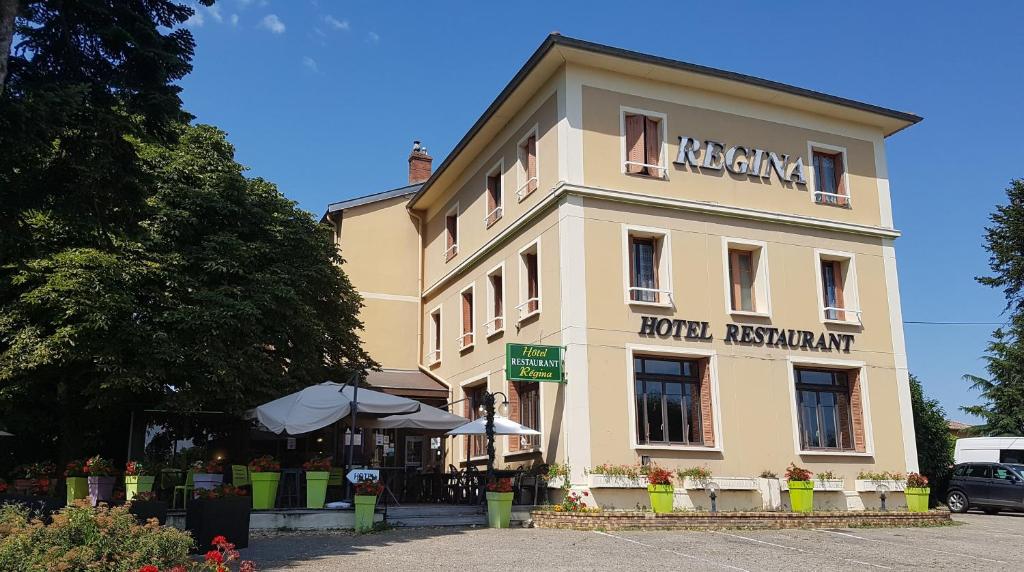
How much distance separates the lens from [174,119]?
38.6 ft

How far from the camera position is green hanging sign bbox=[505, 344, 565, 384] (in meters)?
16.4

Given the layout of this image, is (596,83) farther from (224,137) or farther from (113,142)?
(113,142)

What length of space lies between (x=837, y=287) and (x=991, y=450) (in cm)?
1070

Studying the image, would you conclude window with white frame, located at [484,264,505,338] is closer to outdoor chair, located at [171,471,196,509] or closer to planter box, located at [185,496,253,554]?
outdoor chair, located at [171,471,196,509]

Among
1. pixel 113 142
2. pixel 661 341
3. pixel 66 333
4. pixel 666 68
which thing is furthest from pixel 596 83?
pixel 66 333

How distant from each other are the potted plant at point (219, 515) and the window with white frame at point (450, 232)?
43.8 feet

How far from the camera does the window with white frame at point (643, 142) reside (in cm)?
1852

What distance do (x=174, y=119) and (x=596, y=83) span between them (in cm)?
943

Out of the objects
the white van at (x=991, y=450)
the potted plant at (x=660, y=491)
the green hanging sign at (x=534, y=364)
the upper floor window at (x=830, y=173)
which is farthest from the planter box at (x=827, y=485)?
the white van at (x=991, y=450)

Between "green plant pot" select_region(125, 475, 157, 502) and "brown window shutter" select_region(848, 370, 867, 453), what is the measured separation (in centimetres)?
1445

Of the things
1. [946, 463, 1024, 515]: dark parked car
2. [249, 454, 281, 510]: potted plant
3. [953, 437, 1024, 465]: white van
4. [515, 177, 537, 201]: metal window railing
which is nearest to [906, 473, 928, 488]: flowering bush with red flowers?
[946, 463, 1024, 515]: dark parked car

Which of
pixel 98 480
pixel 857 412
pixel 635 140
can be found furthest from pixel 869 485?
pixel 98 480

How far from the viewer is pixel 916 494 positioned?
17953mm

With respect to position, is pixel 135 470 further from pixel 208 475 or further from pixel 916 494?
pixel 916 494
